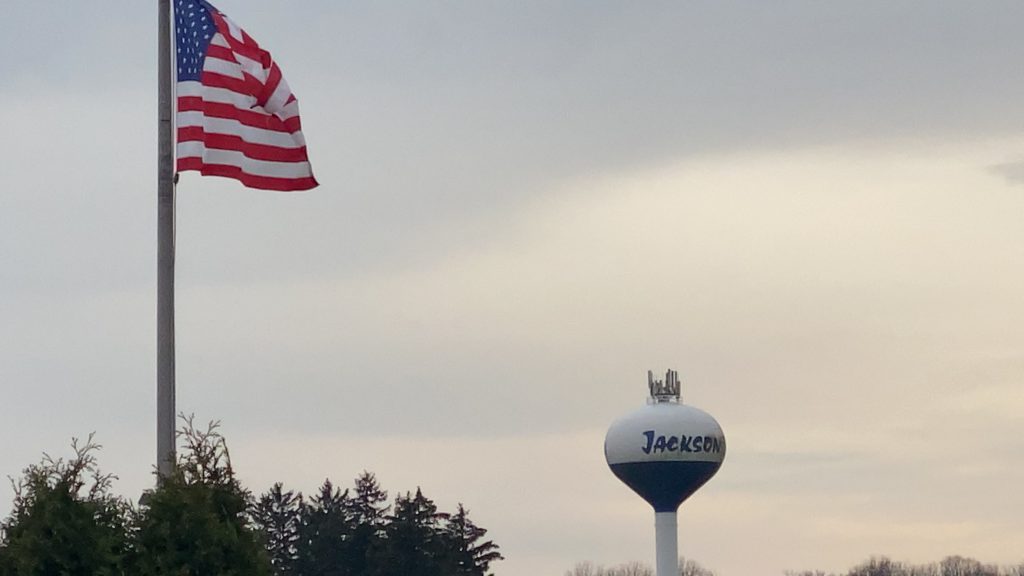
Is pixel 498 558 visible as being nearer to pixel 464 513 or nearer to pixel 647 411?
pixel 464 513

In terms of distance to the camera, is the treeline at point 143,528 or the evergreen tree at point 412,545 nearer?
the treeline at point 143,528

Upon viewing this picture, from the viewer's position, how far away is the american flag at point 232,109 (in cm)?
2494

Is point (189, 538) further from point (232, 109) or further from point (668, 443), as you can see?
point (668, 443)

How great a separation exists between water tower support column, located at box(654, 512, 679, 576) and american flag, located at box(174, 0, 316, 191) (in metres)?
78.8

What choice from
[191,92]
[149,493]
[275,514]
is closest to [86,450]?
[149,493]

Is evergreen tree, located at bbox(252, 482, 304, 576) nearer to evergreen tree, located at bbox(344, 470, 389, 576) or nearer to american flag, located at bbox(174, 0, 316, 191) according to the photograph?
evergreen tree, located at bbox(344, 470, 389, 576)

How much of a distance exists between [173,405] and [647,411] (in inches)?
3109

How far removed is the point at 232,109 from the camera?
2539 cm

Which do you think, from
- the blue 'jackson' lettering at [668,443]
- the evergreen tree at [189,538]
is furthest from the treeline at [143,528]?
the blue 'jackson' lettering at [668,443]

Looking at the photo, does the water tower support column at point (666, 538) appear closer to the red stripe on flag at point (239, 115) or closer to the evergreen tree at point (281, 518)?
the evergreen tree at point (281, 518)

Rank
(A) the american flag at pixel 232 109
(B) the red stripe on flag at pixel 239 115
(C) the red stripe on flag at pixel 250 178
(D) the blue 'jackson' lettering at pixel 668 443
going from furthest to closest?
(D) the blue 'jackson' lettering at pixel 668 443
(B) the red stripe on flag at pixel 239 115
(A) the american flag at pixel 232 109
(C) the red stripe on flag at pixel 250 178

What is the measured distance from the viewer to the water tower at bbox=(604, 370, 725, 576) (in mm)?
100625

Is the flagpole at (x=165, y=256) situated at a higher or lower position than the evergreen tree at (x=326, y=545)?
lower

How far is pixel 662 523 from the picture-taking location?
103m
